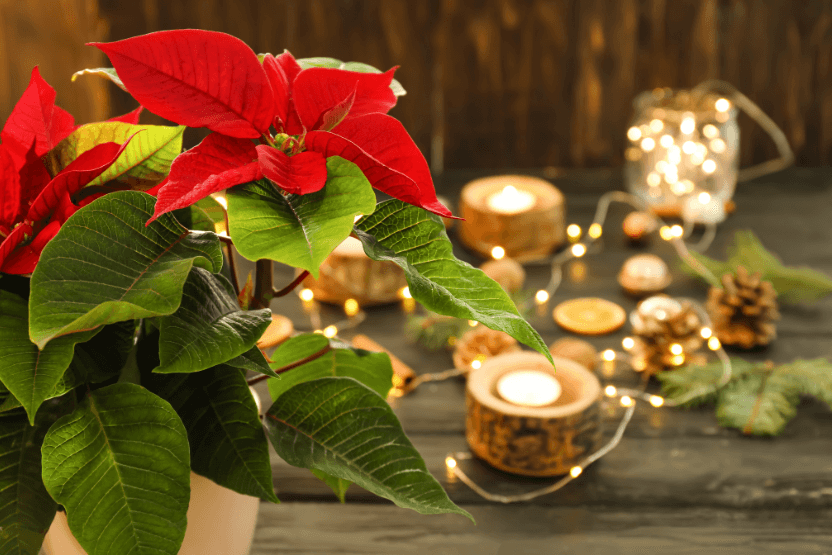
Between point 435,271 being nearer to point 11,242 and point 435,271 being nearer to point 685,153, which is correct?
point 11,242

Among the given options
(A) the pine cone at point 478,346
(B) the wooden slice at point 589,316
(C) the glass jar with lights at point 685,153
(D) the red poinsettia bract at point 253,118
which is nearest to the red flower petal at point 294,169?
(D) the red poinsettia bract at point 253,118

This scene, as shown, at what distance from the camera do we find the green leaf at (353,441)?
0.38m

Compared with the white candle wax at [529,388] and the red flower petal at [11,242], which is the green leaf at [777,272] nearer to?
the white candle wax at [529,388]

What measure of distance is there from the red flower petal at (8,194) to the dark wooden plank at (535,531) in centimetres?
33

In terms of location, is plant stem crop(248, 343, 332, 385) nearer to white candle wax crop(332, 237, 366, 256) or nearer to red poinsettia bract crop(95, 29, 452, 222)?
red poinsettia bract crop(95, 29, 452, 222)

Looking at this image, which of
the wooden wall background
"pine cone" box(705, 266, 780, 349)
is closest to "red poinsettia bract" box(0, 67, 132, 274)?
"pine cone" box(705, 266, 780, 349)

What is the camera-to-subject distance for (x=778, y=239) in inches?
42.0

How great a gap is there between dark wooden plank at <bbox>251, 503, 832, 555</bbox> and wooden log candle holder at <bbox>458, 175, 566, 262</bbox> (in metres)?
0.47

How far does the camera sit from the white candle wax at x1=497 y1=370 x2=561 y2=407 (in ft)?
2.12

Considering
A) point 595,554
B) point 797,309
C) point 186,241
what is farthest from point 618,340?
point 186,241

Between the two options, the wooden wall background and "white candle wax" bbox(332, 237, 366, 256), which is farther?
the wooden wall background

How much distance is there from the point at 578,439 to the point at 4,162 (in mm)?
469

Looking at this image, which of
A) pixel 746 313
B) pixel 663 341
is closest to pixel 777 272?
pixel 746 313

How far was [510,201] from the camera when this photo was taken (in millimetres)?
1022
